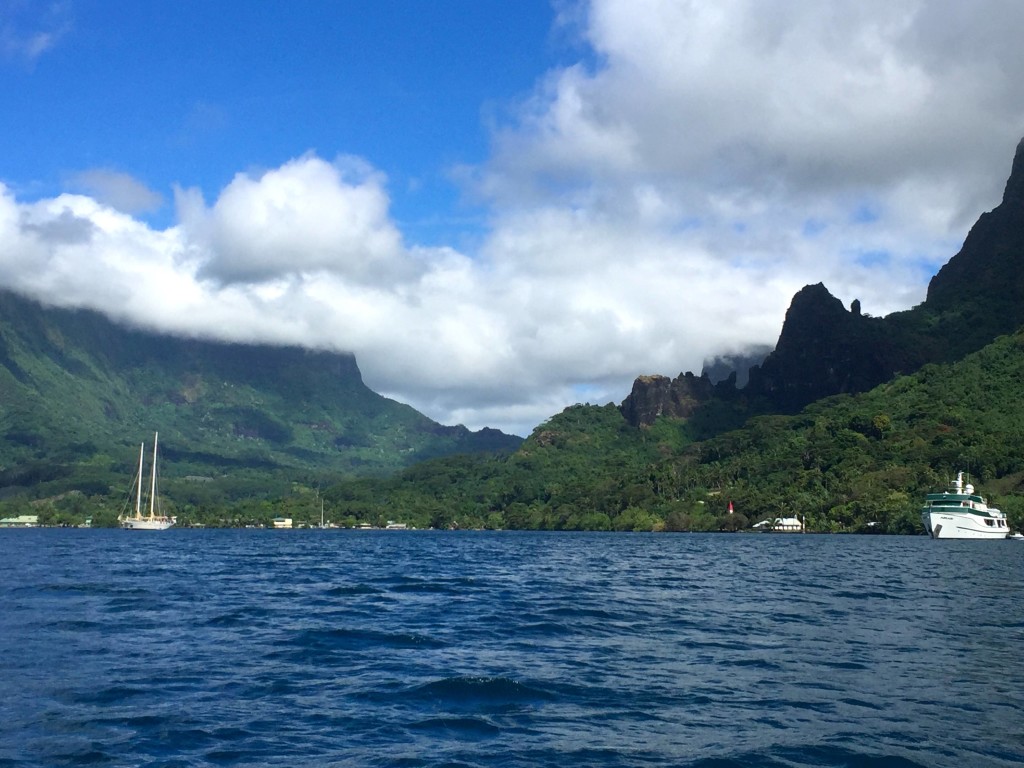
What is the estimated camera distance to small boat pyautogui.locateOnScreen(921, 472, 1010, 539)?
170000 millimetres

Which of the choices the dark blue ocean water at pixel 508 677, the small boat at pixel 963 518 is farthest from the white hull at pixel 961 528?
the dark blue ocean water at pixel 508 677

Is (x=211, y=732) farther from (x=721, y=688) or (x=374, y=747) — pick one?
(x=721, y=688)

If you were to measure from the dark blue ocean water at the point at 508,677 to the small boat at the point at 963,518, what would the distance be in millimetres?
123255

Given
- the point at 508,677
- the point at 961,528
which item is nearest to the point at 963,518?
the point at 961,528

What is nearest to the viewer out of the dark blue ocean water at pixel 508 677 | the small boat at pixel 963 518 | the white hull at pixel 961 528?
the dark blue ocean water at pixel 508 677

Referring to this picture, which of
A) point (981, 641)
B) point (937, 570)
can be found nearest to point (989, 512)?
point (937, 570)

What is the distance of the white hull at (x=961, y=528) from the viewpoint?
16988 centimetres

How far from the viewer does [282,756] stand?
2067 cm

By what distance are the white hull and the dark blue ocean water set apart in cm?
12326

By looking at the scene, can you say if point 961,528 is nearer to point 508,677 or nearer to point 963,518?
point 963,518

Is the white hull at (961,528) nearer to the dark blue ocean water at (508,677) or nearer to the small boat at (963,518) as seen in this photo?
the small boat at (963,518)

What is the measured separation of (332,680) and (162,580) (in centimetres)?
4425

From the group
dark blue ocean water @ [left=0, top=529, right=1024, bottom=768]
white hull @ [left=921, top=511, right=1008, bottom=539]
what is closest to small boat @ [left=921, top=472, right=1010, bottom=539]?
white hull @ [left=921, top=511, right=1008, bottom=539]

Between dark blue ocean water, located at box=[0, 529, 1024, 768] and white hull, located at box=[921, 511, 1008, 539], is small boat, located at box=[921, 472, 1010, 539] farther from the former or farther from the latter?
dark blue ocean water, located at box=[0, 529, 1024, 768]
